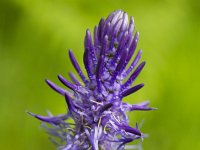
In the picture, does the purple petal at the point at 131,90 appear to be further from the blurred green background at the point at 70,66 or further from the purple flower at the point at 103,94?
the blurred green background at the point at 70,66

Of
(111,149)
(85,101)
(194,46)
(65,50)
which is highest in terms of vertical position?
(65,50)

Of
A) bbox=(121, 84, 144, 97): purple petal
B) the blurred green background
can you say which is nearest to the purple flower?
bbox=(121, 84, 144, 97): purple petal

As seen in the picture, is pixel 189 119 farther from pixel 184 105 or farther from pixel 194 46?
pixel 194 46

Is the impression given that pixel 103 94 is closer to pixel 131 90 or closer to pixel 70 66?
pixel 131 90

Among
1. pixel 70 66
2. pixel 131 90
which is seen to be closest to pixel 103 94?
pixel 131 90

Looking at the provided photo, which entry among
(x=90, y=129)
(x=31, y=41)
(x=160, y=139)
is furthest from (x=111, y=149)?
(x=31, y=41)

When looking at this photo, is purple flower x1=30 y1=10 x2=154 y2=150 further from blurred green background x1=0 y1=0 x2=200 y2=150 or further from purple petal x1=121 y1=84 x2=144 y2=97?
blurred green background x1=0 y1=0 x2=200 y2=150
